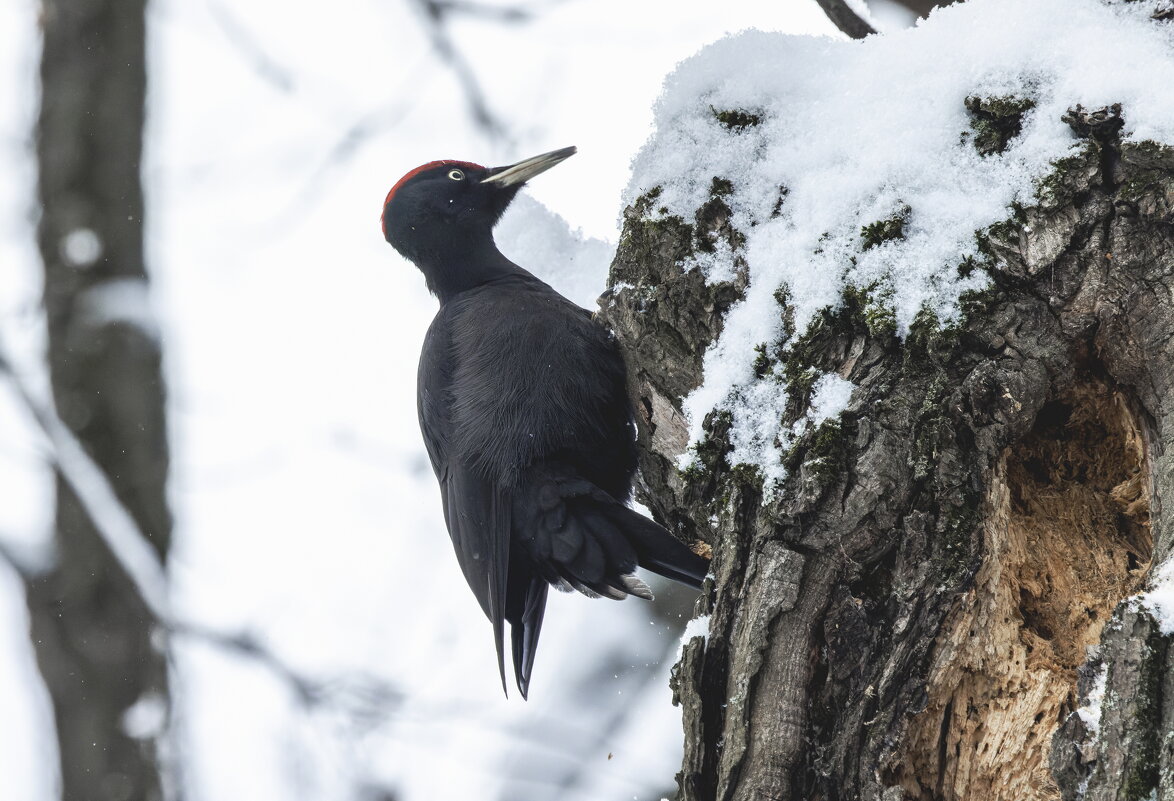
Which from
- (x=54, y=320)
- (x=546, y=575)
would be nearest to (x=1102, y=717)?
(x=546, y=575)

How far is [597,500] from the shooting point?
2.65m

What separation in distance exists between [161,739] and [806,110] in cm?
251

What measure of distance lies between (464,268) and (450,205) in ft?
0.82

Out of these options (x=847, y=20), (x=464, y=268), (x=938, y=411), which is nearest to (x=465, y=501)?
(x=464, y=268)

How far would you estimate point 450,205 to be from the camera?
133 inches

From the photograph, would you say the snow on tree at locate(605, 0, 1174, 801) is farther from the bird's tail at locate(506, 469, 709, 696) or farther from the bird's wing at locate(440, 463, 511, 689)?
the bird's wing at locate(440, 463, 511, 689)

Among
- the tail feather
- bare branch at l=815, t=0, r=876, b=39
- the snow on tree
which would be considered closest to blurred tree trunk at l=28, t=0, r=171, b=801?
the tail feather

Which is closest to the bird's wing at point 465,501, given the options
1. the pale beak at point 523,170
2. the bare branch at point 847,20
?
the pale beak at point 523,170

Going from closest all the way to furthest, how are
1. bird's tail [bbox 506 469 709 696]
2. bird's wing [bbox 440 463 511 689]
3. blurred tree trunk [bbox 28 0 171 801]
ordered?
1. bird's tail [bbox 506 469 709 696]
2. bird's wing [bbox 440 463 511 689]
3. blurred tree trunk [bbox 28 0 171 801]

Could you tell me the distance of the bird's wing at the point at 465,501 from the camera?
2658mm

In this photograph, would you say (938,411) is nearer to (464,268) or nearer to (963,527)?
(963,527)

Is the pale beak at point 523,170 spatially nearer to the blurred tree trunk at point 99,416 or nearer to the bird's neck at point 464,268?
the bird's neck at point 464,268

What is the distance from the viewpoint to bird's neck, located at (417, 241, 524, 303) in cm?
322

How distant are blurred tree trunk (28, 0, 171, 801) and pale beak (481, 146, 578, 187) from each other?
1.10 m
